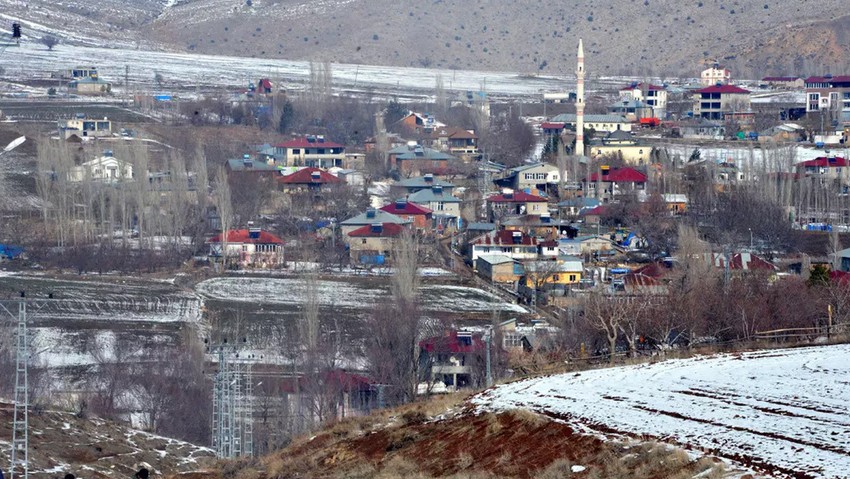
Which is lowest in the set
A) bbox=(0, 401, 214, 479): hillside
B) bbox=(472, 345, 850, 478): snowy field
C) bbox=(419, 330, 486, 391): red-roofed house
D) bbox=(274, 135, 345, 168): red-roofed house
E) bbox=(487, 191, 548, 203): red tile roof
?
bbox=(0, 401, 214, 479): hillside

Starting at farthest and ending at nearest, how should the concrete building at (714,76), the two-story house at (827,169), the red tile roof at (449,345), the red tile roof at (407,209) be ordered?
the concrete building at (714,76) → the two-story house at (827,169) → the red tile roof at (407,209) → the red tile roof at (449,345)

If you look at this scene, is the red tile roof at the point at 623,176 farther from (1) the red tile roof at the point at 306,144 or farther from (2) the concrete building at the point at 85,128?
(2) the concrete building at the point at 85,128

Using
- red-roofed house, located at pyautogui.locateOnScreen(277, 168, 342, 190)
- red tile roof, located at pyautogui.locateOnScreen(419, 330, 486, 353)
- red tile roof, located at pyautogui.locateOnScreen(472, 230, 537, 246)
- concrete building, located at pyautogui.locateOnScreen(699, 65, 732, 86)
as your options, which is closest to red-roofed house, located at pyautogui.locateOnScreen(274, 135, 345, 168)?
red-roofed house, located at pyautogui.locateOnScreen(277, 168, 342, 190)

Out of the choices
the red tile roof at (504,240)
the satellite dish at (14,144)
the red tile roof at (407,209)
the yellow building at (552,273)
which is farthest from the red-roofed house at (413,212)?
the satellite dish at (14,144)

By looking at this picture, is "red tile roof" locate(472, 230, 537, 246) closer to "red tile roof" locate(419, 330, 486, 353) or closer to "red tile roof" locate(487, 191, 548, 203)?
"red tile roof" locate(487, 191, 548, 203)

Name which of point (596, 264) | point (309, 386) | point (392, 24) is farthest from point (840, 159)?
point (392, 24)
